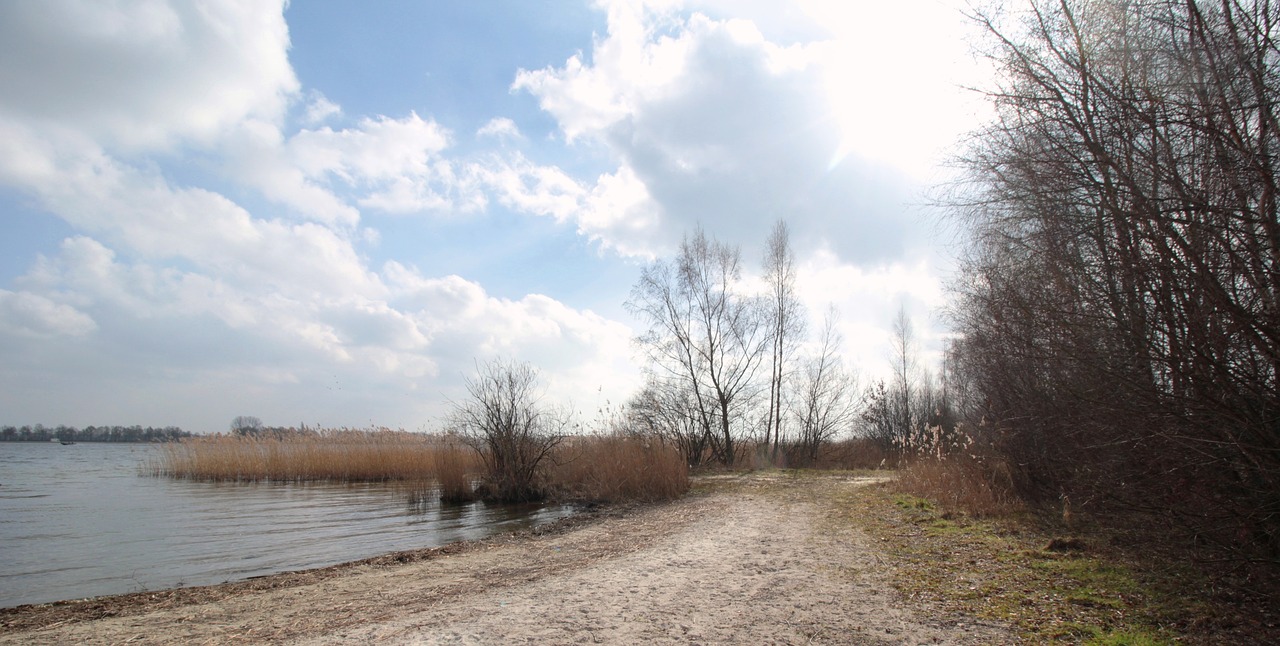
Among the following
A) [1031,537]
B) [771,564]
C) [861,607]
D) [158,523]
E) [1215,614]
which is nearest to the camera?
[1215,614]

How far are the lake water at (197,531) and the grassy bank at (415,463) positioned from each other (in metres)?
1.14

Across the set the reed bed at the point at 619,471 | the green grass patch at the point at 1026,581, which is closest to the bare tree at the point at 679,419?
the reed bed at the point at 619,471

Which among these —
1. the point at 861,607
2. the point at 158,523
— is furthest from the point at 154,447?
the point at 861,607

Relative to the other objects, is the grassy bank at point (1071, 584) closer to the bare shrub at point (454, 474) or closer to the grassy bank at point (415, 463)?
the grassy bank at point (415, 463)

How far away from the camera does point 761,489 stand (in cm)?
1514

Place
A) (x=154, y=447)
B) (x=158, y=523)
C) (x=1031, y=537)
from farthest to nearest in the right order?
(x=154, y=447)
(x=158, y=523)
(x=1031, y=537)

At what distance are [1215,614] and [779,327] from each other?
20928mm

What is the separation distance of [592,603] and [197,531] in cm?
1010

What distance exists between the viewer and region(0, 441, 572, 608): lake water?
8320mm

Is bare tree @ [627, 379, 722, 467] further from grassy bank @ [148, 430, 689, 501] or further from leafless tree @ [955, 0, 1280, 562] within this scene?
leafless tree @ [955, 0, 1280, 562]

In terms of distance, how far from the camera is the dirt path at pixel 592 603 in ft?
14.5

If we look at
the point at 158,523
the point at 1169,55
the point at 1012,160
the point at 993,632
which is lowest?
the point at 158,523

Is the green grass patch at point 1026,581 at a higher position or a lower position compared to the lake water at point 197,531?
higher

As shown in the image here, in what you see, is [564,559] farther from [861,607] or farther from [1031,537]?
[1031,537]
